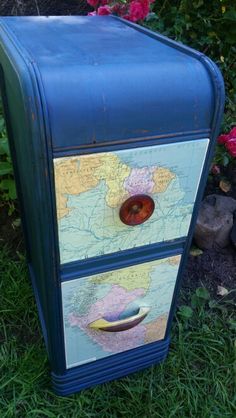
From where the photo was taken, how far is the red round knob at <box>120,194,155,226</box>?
111 cm

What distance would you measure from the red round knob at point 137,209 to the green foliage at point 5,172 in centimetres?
103

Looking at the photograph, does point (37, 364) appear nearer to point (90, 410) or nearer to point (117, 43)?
point (90, 410)

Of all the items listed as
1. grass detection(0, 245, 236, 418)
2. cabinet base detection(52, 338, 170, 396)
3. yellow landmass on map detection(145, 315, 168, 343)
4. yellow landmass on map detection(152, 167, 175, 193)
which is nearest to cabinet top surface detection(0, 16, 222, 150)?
yellow landmass on map detection(152, 167, 175, 193)

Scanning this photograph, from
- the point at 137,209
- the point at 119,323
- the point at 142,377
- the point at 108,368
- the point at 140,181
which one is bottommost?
the point at 142,377

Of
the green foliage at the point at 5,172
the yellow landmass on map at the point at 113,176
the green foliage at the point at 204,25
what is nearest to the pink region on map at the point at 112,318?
the yellow landmass on map at the point at 113,176

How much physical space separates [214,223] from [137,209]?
3.78 ft

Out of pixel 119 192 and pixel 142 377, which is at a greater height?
pixel 119 192

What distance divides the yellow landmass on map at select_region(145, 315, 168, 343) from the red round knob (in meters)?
0.57

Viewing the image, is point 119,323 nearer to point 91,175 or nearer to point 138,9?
point 91,175

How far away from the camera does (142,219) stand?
117 cm

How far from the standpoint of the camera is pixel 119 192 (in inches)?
42.4

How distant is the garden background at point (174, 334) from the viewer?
1628mm

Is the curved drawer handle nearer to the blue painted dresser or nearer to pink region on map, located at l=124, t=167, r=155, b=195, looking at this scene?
the blue painted dresser

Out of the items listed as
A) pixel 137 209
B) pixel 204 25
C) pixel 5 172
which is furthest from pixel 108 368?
pixel 204 25
